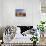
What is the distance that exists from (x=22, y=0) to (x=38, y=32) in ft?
3.22

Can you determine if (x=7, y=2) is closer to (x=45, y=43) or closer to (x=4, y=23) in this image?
(x=4, y=23)

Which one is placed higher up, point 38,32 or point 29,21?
point 29,21

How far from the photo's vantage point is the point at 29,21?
3.96 metres

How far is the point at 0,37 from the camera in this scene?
3.93 meters

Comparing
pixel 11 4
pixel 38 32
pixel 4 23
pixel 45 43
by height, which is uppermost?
pixel 11 4

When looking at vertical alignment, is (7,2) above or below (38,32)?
above

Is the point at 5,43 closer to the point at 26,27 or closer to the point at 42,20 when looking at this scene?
the point at 26,27

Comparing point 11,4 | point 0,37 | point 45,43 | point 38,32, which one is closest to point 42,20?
point 38,32

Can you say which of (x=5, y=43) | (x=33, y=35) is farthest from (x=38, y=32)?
(x=5, y=43)

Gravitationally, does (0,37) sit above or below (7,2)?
below

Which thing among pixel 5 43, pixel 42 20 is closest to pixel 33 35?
pixel 42 20

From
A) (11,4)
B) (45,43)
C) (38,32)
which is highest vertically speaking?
(11,4)

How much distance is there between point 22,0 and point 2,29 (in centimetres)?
97

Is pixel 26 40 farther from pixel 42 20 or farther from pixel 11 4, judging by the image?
pixel 11 4
